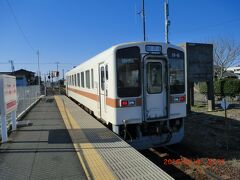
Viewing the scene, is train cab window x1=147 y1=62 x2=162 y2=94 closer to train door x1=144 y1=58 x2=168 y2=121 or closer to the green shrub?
train door x1=144 y1=58 x2=168 y2=121

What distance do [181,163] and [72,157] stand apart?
9.59 feet

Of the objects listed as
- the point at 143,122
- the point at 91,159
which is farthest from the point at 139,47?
the point at 91,159

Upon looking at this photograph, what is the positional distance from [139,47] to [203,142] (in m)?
4.06

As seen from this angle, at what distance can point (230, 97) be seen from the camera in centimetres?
2223

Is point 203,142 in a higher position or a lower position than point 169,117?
lower

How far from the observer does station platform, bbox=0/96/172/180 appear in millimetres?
4723

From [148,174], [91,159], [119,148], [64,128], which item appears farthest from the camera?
[64,128]

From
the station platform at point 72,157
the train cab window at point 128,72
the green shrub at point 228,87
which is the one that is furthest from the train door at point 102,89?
the green shrub at point 228,87

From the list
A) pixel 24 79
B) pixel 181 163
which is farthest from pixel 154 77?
pixel 24 79

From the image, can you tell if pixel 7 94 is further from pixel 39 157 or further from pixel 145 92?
pixel 145 92

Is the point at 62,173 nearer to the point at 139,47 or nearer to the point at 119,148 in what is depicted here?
the point at 119,148

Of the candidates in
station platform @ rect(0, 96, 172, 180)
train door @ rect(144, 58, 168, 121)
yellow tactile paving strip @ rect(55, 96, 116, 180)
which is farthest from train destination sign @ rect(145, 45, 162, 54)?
yellow tactile paving strip @ rect(55, 96, 116, 180)

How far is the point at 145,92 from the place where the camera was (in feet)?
24.7

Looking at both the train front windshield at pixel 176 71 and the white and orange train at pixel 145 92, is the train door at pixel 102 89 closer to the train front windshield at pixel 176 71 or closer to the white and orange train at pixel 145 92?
the white and orange train at pixel 145 92
